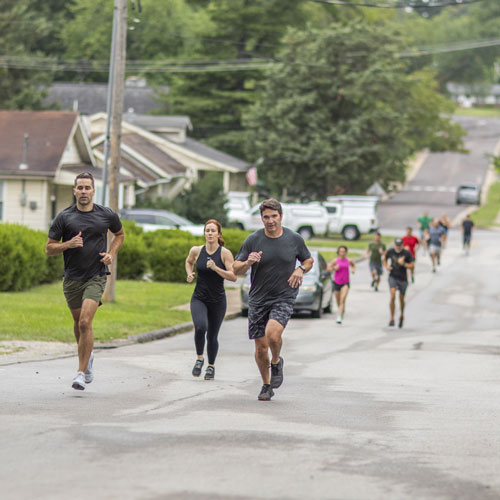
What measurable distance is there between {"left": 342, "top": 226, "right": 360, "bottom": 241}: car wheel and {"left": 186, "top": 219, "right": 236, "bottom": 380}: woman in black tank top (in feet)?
157

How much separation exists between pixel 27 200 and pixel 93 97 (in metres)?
42.0

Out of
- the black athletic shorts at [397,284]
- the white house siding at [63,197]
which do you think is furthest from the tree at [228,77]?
the black athletic shorts at [397,284]

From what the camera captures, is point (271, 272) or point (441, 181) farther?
point (441, 181)

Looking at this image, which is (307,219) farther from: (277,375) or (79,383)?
(79,383)

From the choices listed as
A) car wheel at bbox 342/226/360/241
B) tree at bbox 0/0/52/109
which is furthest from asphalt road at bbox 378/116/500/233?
tree at bbox 0/0/52/109

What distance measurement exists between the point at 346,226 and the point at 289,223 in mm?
4812

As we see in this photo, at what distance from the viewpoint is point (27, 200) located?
38438mm

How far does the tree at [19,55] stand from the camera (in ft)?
237

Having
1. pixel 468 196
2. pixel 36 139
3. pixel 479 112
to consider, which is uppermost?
pixel 479 112

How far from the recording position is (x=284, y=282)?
1058 cm

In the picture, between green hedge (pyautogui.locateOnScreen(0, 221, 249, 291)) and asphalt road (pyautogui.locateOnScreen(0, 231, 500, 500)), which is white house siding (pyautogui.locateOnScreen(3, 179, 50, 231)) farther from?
asphalt road (pyautogui.locateOnScreen(0, 231, 500, 500))

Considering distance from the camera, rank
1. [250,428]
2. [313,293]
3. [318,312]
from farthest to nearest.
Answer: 1. [318,312]
2. [313,293]
3. [250,428]

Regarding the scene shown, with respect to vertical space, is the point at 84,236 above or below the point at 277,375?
above

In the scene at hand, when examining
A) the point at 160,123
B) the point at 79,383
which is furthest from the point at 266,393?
the point at 160,123
